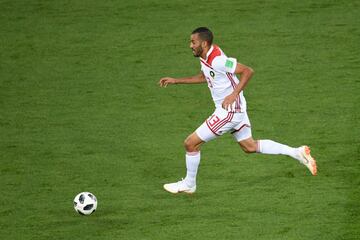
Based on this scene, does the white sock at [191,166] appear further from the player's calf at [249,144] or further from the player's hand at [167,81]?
the player's hand at [167,81]

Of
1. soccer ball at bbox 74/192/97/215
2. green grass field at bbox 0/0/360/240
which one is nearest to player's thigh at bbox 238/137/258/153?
green grass field at bbox 0/0/360/240

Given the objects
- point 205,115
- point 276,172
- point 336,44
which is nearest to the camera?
point 276,172

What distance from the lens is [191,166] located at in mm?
10391

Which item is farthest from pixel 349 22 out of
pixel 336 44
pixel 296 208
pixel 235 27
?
pixel 296 208

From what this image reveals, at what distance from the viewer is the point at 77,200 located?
989 centimetres

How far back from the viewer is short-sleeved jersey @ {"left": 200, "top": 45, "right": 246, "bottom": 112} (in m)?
9.91

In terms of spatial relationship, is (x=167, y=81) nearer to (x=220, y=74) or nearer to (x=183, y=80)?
(x=183, y=80)

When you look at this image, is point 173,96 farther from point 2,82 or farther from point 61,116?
point 2,82

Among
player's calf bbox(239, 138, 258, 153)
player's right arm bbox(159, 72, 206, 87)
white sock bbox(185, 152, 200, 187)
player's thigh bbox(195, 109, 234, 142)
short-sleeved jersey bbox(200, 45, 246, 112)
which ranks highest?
player's right arm bbox(159, 72, 206, 87)

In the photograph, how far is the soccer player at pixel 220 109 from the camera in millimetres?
9906

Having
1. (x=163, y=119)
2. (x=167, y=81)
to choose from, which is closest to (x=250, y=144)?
(x=167, y=81)

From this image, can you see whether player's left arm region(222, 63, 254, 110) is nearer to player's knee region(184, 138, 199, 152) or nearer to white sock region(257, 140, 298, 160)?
player's knee region(184, 138, 199, 152)

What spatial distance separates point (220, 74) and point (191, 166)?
1.16 metres

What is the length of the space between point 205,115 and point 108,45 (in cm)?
339
